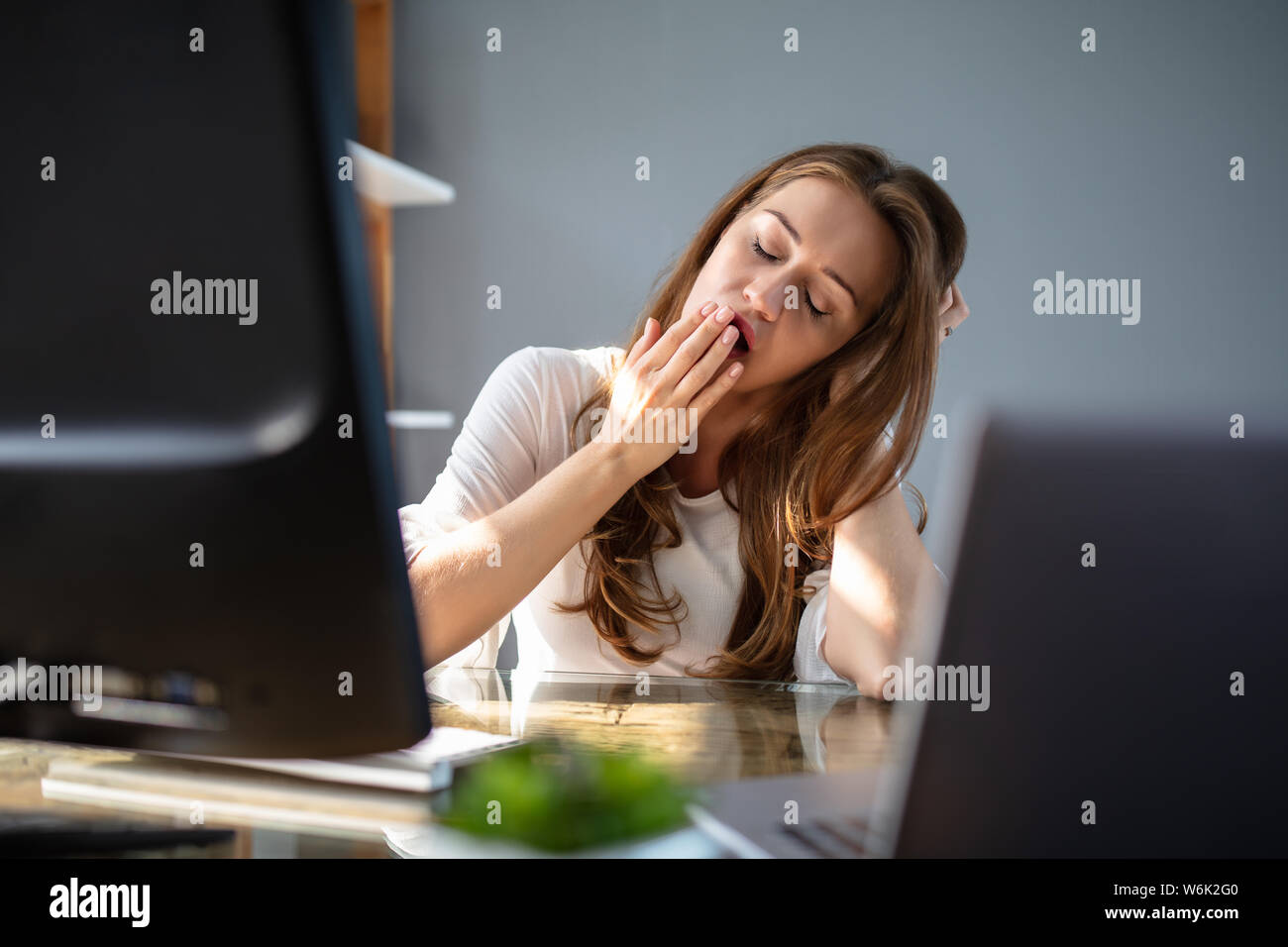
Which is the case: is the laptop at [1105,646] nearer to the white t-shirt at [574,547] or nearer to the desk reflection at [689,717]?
the desk reflection at [689,717]

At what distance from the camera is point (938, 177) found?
7.51 ft

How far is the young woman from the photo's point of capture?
3.59ft

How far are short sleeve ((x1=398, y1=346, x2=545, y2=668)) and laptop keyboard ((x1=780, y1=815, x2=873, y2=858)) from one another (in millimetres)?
670

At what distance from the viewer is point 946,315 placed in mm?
1361

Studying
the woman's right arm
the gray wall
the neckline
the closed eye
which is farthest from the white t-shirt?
the gray wall

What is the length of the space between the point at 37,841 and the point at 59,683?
0.06m

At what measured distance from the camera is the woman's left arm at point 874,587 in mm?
949

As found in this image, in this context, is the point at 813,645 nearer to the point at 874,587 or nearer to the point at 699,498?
the point at 874,587

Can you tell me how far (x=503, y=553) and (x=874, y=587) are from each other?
407mm

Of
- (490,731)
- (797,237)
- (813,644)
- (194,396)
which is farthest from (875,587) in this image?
(194,396)

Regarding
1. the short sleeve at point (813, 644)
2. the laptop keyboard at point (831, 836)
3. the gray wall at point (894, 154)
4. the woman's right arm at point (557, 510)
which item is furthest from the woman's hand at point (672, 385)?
the gray wall at point (894, 154)

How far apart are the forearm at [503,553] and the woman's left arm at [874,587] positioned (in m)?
0.28

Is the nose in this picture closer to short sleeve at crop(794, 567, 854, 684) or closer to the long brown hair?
the long brown hair

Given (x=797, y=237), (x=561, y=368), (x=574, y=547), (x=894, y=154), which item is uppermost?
(x=894, y=154)
